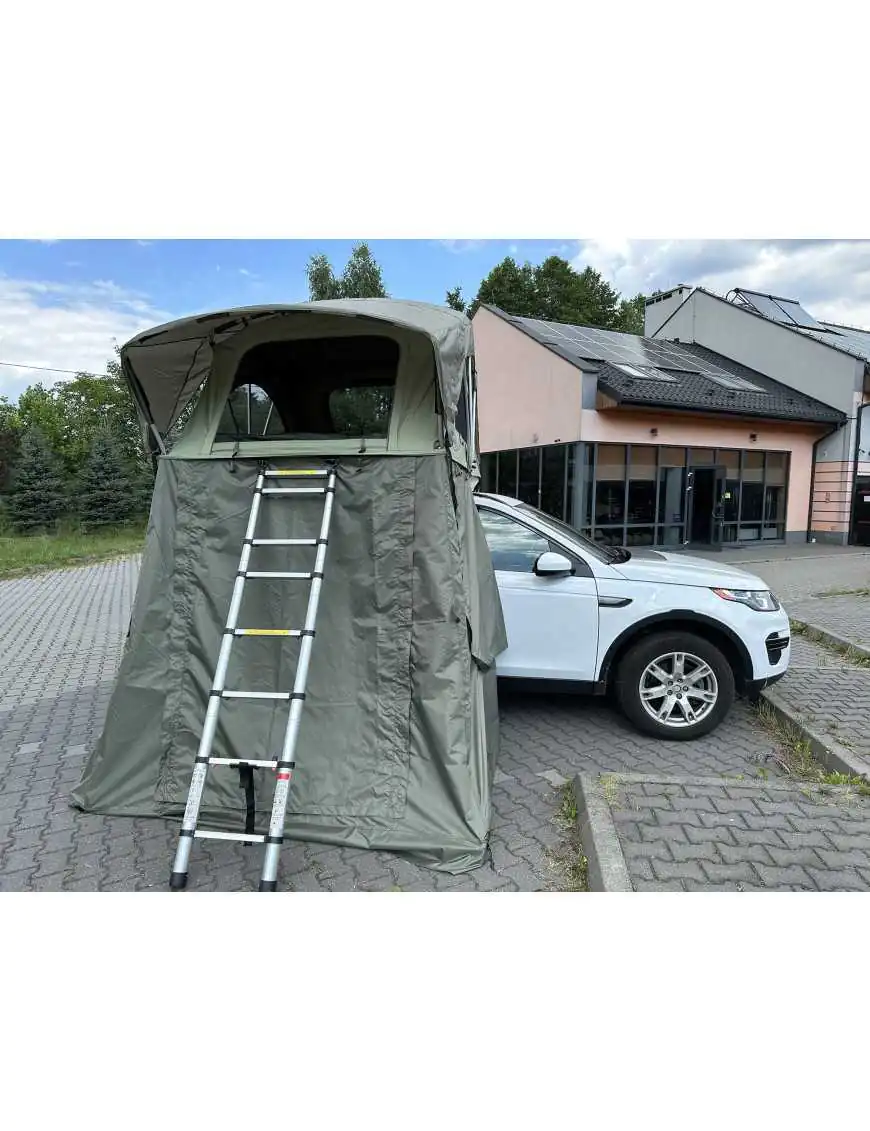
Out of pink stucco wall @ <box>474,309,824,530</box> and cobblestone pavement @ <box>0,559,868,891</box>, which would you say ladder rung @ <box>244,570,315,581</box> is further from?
pink stucco wall @ <box>474,309,824,530</box>

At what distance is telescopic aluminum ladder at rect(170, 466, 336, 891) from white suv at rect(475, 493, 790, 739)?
1.70m

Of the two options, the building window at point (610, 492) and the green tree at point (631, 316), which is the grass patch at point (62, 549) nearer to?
the building window at point (610, 492)

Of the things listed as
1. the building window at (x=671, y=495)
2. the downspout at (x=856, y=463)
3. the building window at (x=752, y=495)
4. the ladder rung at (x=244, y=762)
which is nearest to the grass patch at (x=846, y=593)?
the building window at (x=671, y=495)

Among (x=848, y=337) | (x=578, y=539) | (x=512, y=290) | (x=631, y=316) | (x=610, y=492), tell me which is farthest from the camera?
(x=631, y=316)

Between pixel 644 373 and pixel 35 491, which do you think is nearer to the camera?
pixel 644 373

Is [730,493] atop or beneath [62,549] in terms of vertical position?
atop

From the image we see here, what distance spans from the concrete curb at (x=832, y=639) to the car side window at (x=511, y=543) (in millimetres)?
3944

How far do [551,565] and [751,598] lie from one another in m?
1.40

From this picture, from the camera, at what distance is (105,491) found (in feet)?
70.8

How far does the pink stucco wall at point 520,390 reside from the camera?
14508 mm

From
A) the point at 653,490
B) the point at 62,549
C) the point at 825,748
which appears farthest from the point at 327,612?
the point at 62,549

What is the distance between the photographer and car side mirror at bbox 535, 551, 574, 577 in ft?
13.9

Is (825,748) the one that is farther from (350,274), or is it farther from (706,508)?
(350,274)

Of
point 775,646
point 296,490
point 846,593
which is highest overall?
point 296,490
